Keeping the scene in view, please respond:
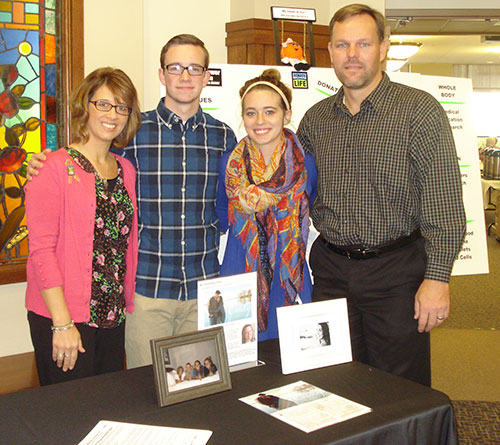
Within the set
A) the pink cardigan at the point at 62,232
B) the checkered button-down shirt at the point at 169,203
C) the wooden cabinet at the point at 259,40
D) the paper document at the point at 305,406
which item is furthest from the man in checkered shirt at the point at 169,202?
the wooden cabinet at the point at 259,40

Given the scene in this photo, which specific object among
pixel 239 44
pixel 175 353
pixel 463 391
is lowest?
pixel 463 391

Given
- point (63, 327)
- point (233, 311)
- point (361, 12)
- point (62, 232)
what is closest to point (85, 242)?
point (62, 232)

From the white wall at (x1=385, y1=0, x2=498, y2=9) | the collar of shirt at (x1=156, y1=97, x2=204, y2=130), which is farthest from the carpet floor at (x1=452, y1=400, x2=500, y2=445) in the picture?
the white wall at (x1=385, y1=0, x2=498, y2=9)

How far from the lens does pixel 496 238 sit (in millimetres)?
8617

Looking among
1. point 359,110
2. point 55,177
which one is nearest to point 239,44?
point 359,110

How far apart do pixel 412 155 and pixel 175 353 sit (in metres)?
1.03

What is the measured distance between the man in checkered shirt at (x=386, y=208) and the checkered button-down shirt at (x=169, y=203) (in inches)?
18.4

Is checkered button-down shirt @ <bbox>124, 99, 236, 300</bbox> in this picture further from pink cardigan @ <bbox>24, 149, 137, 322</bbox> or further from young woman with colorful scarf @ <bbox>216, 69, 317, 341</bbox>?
pink cardigan @ <bbox>24, 149, 137, 322</bbox>

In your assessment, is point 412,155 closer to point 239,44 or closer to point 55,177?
point 55,177

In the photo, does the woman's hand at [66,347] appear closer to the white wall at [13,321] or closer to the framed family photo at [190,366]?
the framed family photo at [190,366]

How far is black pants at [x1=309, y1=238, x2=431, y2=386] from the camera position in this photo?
195 cm

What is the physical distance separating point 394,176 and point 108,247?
0.95 meters

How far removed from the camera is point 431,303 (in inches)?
74.1

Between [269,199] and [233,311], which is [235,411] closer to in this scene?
[233,311]
